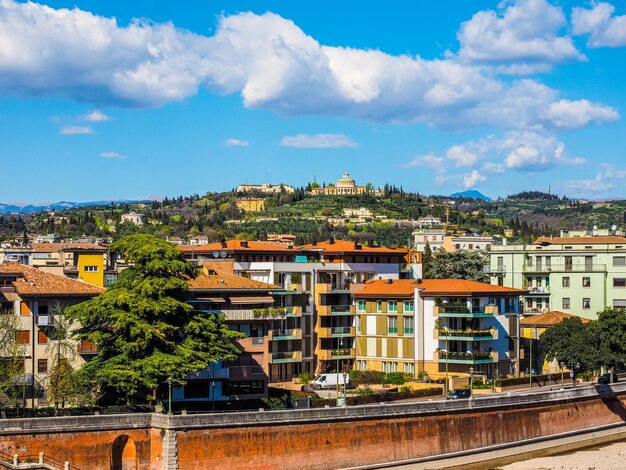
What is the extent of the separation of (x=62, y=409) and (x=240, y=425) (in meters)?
10.1

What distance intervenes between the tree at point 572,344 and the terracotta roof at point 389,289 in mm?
11540

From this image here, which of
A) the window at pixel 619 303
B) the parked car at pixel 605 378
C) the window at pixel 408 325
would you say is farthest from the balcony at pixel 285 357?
the window at pixel 619 303

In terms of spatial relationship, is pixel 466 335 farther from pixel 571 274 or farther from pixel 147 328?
pixel 147 328

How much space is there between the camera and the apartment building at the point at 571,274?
11125 centimetres

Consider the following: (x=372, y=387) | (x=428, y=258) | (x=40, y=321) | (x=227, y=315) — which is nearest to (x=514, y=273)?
(x=428, y=258)

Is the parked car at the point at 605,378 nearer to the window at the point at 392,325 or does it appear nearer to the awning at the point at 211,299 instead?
the window at the point at 392,325

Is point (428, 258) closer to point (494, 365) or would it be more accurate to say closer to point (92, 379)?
point (494, 365)

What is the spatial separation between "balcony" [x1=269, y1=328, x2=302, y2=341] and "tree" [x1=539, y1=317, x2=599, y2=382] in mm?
20448

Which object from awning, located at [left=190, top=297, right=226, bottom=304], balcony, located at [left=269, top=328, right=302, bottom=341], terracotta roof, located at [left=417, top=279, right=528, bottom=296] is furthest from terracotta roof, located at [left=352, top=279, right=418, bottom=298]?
awning, located at [left=190, top=297, right=226, bottom=304]

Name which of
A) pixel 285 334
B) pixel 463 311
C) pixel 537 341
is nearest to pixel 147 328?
pixel 285 334

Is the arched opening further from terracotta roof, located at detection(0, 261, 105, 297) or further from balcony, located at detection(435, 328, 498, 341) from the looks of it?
balcony, located at detection(435, 328, 498, 341)

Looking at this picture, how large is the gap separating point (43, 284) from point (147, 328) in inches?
386

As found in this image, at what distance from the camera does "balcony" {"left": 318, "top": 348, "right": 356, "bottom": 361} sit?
92.1m

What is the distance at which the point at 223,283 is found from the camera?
257 ft
